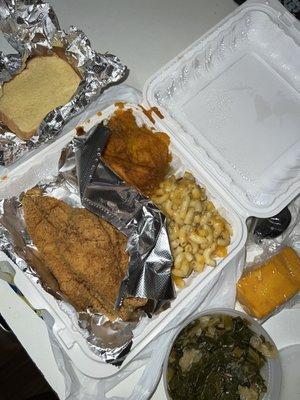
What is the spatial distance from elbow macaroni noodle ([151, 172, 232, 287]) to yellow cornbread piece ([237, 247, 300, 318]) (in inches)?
4.2

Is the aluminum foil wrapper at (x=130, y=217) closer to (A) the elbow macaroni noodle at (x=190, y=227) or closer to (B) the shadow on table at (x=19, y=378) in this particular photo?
(A) the elbow macaroni noodle at (x=190, y=227)

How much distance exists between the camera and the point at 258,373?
110 cm

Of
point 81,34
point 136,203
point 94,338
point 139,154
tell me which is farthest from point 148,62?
point 94,338

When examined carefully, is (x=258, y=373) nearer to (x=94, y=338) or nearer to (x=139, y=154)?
(x=94, y=338)

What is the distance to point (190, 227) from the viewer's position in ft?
3.79

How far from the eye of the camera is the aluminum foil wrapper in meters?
1.04

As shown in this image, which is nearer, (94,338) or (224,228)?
(94,338)

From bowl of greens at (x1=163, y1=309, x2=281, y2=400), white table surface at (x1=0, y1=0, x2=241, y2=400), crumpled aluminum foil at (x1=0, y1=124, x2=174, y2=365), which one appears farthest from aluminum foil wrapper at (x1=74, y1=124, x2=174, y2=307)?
white table surface at (x1=0, y1=0, x2=241, y2=400)

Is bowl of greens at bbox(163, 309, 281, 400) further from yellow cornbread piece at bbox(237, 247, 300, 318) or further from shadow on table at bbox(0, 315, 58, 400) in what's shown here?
shadow on table at bbox(0, 315, 58, 400)

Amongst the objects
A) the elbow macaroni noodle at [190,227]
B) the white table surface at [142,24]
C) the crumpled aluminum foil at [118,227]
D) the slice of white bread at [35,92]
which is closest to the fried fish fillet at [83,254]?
the crumpled aluminum foil at [118,227]

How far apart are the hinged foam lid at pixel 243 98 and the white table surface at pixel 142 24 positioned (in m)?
0.16

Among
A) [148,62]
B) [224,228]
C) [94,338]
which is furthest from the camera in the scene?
[148,62]

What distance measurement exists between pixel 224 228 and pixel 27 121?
0.56 meters

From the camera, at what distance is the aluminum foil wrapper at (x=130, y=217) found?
3.41 ft
